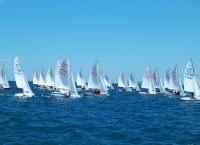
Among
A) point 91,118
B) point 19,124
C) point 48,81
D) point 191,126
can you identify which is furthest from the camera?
point 48,81

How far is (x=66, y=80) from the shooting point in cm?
7781

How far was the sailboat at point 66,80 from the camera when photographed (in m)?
76.7

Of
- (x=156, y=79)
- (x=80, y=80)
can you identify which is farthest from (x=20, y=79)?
(x=80, y=80)

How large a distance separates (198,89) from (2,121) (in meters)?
47.0

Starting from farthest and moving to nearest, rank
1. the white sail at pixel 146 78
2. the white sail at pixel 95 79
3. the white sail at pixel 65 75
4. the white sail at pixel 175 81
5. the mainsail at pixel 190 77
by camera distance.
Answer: the white sail at pixel 146 78
the white sail at pixel 175 81
the white sail at pixel 95 79
the mainsail at pixel 190 77
the white sail at pixel 65 75

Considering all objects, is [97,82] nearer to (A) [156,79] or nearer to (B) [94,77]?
(B) [94,77]

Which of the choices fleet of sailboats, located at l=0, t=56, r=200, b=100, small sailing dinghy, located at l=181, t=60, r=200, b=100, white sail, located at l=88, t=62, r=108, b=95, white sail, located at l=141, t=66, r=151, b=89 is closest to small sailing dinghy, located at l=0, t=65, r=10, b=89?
fleet of sailboats, located at l=0, t=56, r=200, b=100

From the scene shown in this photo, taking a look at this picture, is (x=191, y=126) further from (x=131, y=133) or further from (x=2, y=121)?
(x=2, y=121)

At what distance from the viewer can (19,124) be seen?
120 feet

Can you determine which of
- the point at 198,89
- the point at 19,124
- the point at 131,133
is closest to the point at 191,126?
the point at 131,133

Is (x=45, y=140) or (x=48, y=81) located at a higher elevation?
(x=48, y=81)

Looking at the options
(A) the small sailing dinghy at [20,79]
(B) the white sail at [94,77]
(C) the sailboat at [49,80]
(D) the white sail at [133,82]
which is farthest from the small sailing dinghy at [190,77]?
(C) the sailboat at [49,80]

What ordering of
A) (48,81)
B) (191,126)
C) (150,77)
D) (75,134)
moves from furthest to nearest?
(48,81), (150,77), (191,126), (75,134)

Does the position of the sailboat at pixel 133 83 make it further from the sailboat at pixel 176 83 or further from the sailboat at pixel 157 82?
the sailboat at pixel 176 83
